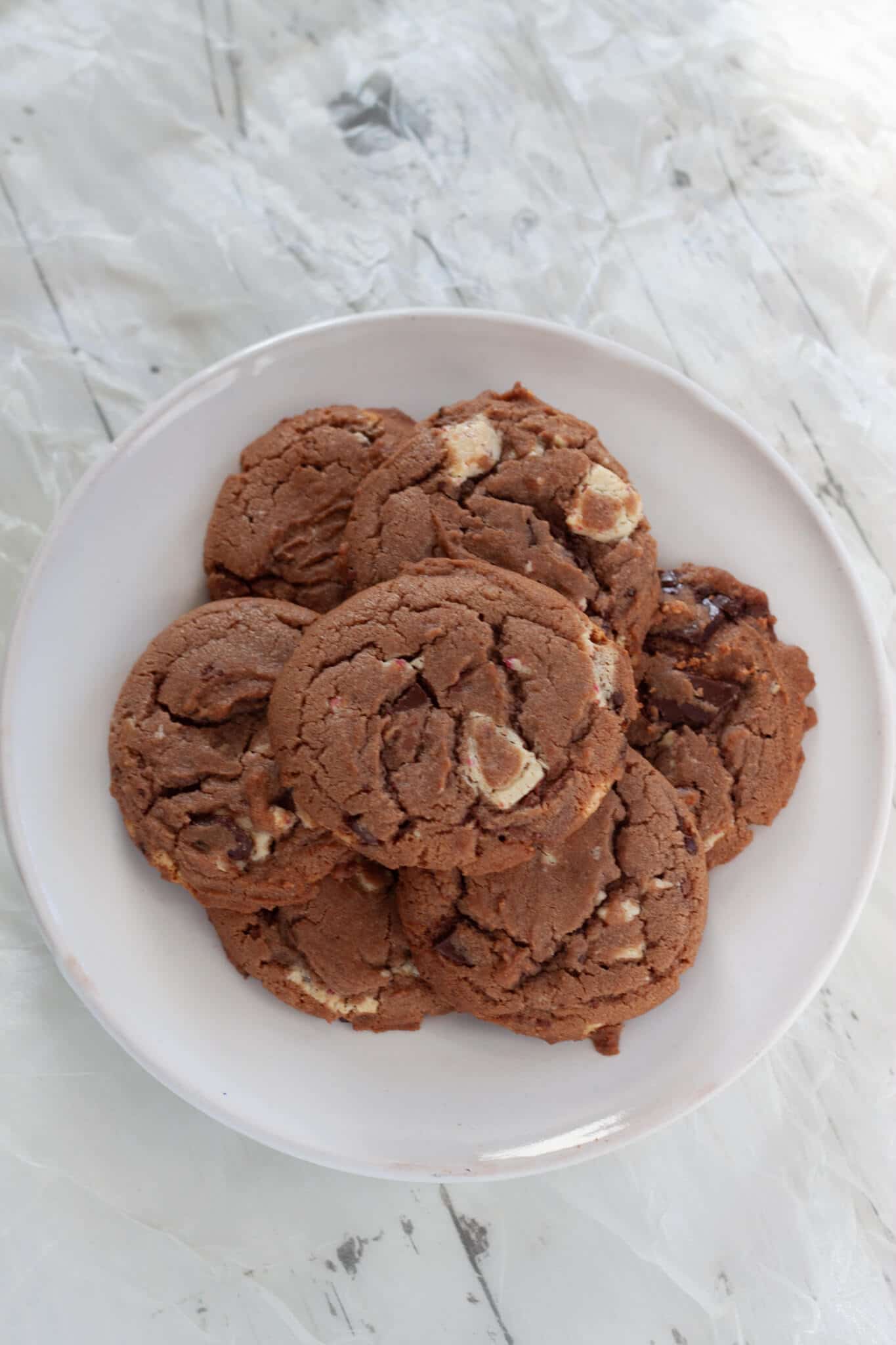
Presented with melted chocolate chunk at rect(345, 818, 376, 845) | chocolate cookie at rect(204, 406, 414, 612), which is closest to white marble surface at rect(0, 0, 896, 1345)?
chocolate cookie at rect(204, 406, 414, 612)

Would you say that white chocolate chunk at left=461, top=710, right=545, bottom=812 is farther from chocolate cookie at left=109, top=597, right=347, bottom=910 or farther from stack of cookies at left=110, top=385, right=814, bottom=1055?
chocolate cookie at left=109, top=597, right=347, bottom=910

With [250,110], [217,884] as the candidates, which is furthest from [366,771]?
[250,110]

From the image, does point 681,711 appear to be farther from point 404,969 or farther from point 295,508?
point 295,508

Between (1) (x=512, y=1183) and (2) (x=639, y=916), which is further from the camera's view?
(1) (x=512, y=1183)

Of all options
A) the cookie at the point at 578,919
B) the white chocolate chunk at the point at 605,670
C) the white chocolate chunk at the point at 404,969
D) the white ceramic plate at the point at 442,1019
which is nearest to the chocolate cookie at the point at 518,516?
the white chocolate chunk at the point at 605,670

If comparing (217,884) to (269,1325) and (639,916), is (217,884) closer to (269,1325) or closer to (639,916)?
(639,916)

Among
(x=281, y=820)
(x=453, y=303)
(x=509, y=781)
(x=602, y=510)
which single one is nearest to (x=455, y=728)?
(x=509, y=781)

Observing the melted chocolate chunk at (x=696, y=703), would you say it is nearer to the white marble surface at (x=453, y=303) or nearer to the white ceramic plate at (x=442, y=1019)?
the white ceramic plate at (x=442, y=1019)
